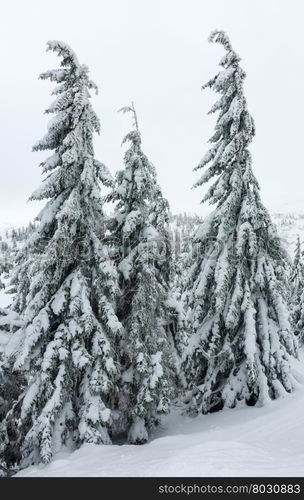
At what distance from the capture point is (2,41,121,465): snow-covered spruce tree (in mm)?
12086

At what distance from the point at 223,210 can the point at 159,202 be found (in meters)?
3.68

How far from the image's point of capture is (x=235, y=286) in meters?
14.6

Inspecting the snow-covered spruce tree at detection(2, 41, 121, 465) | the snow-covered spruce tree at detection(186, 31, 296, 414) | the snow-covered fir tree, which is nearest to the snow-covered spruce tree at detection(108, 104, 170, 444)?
the snow-covered spruce tree at detection(2, 41, 121, 465)

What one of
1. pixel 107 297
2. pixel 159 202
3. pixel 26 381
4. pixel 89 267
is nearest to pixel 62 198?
pixel 89 267

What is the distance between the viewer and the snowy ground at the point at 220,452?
831 cm

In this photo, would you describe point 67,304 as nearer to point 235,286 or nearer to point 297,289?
point 235,286

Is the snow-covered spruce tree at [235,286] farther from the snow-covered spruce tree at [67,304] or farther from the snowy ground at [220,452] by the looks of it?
the snow-covered spruce tree at [67,304]

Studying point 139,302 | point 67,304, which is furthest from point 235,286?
point 67,304

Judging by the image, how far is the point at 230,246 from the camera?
15328 millimetres

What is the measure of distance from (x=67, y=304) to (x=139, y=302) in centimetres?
274

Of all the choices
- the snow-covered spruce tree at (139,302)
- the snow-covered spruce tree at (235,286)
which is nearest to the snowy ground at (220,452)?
the snow-covered spruce tree at (235,286)

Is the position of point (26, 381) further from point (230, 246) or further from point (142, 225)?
point (230, 246)

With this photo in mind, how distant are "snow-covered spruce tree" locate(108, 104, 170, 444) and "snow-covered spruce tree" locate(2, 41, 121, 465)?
96cm

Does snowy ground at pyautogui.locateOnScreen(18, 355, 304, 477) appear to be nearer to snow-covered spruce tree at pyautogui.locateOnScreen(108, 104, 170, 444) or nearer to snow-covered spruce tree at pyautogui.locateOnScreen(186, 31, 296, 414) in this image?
snow-covered spruce tree at pyautogui.locateOnScreen(186, 31, 296, 414)
